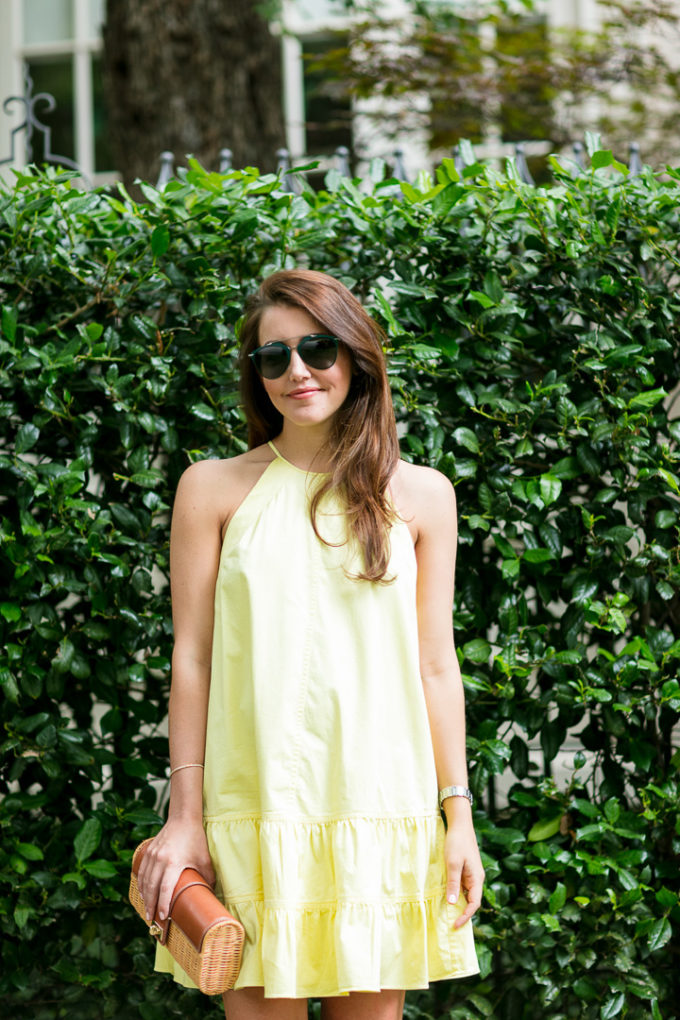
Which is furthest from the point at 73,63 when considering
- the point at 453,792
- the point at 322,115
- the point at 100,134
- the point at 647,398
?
the point at 453,792

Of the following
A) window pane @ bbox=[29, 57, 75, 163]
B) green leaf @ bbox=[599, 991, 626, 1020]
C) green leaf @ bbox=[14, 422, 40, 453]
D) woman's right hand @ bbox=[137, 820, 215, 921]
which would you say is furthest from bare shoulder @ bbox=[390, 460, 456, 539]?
window pane @ bbox=[29, 57, 75, 163]

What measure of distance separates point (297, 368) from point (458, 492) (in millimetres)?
852

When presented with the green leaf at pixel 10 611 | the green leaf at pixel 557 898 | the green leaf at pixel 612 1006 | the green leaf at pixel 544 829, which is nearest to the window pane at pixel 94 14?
the green leaf at pixel 10 611

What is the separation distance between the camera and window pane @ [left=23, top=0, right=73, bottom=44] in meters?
7.62

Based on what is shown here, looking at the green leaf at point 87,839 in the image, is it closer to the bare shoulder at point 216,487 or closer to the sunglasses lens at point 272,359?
the bare shoulder at point 216,487

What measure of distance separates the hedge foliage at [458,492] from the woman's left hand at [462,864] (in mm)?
607

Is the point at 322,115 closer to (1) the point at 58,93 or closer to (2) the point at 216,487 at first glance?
(1) the point at 58,93

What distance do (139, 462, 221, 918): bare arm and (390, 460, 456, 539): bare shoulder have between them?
372mm

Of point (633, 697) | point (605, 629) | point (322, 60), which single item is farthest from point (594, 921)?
point (322, 60)

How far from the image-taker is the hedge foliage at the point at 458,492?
252 cm

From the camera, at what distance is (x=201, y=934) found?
1.64 metres

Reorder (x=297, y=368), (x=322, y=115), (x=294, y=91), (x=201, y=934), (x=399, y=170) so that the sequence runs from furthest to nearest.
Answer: (x=294, y=91) → (x=322, y=115) → (x=399, y=170) → (x=297, y=368) → (x=201, y=934)

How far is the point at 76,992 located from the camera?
8.61ft

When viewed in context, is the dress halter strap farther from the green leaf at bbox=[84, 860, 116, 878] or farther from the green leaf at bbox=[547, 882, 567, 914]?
the green leaf at bbox=[547, 882, 567, 914]
